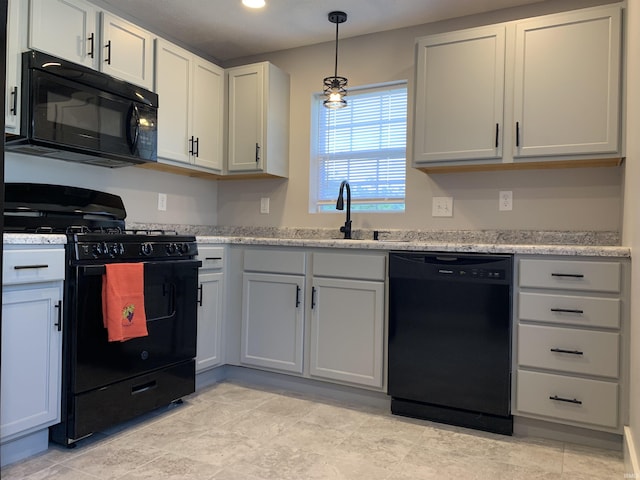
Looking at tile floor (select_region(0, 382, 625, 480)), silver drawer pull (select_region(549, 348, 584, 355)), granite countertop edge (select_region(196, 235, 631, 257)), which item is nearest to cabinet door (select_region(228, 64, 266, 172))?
granite countertop edge (select_region(196, 235, 631, 257))

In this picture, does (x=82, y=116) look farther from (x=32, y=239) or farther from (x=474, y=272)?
(x=474, y=272)

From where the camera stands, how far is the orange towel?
211 cm

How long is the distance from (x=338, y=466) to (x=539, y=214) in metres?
1.79

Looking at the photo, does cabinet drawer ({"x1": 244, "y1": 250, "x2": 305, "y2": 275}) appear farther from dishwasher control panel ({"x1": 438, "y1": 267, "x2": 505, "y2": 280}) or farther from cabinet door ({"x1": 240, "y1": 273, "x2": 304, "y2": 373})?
dishwasher control panel ({"x1": 438, "y1": 267, "x2": 505, "y2": 280})

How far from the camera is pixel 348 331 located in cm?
268

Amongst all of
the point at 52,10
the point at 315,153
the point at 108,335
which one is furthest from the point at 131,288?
the point at 315,153

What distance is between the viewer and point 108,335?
2117 mm

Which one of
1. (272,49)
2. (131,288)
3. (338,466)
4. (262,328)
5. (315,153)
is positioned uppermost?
(272,49)

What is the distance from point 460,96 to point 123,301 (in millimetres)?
2047

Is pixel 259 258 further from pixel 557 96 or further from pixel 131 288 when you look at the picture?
pixel 557 96

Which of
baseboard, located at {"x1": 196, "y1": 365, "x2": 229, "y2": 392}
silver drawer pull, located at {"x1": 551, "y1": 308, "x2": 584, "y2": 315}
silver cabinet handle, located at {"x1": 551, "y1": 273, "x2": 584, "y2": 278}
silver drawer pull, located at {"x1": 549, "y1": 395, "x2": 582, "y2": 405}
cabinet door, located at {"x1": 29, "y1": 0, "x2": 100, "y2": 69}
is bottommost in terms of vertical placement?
baseboard, located at {"x1": 196, "y1": 365, "x2": 229, "y2": 392}

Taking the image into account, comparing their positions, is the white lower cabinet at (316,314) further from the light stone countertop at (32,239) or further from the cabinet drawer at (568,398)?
the light stone countertop at (32,239)

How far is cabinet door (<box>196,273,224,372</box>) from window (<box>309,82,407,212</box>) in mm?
965

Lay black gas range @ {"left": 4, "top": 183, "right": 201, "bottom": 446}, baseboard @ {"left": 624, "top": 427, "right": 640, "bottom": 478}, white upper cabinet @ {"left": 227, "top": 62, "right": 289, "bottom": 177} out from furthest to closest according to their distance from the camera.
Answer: white upper cabinet @ {"left": 227, "top": 62, "right": 289, "bottom": 177}
black gas range @ {"left": 4, "top": 183, "right": 201, "bottom": 446}
baseboard @ {"left": 624, "top": 427, "right": 640, "bottom": 478}
